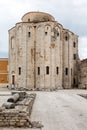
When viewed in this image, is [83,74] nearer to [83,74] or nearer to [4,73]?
[83,74]

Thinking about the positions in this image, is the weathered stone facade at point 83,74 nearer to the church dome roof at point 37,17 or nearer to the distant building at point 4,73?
the church dome roof at point 37,17

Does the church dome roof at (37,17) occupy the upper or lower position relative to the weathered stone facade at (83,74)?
upper

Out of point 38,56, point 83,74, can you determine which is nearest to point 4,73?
point 38,56

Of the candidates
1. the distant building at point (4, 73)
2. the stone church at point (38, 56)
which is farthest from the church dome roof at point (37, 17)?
the distant building at point (4, 73)

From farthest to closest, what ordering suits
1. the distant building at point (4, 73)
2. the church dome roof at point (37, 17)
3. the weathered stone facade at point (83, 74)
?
Answer: 1. the distant building at point (4, 73)
2. the church dome roof at point (37, 17)
3. the weathered stone facade at point (83, 74)

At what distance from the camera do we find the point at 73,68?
194 feet

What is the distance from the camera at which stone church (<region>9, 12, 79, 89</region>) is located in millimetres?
52250

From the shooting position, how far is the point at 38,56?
53.0 metres

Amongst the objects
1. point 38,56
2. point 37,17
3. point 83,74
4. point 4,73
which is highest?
point 37,17

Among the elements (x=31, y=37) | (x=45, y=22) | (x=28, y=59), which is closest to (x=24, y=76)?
(x=28, y=59)

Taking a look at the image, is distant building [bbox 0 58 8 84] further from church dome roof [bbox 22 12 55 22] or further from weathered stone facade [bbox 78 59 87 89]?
weathered stone facade [bbox 78 59 87 89]

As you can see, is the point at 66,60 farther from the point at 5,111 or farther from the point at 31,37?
the point at 5,111

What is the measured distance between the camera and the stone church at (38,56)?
52250 mm

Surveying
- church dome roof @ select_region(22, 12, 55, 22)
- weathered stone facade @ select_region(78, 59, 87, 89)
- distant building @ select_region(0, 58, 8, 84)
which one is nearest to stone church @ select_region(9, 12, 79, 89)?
church dome roof @ select_region(22, 12, 55, 22)
